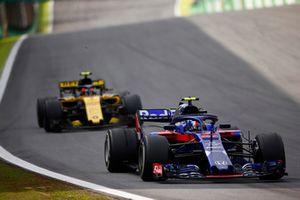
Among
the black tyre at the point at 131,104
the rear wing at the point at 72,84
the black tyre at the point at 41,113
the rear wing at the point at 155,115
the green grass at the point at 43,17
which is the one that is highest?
the green grass at the point at 43,17

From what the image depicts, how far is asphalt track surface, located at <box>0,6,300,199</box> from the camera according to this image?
47.8 ft

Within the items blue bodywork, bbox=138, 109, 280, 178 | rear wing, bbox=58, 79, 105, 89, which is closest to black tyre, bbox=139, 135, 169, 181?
blue bodywork, bbox=138, 109, 280, 178

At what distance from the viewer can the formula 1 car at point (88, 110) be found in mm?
25016

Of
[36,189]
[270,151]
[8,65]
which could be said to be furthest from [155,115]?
[8,65]

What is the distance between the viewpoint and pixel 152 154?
1466 centimetres

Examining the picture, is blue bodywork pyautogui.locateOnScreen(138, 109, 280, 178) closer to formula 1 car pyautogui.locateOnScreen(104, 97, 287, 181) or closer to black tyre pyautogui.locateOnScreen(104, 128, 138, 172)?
formula 1 car pyautogui.locateOnScreen(104, 97, 287, 181)

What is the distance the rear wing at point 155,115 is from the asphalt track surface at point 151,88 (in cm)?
120

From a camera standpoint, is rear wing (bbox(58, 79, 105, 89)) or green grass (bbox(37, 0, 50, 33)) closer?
rear wing (bbox(58, 79, 105, 89))

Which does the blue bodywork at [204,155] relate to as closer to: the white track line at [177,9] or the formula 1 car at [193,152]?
the formula 1 car at [193,152]

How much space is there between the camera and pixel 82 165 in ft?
58.4

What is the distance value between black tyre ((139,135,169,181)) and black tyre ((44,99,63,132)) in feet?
33.9

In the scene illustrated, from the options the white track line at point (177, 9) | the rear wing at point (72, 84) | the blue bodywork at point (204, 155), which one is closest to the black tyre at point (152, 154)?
the blue bodywork at point (204, 155)

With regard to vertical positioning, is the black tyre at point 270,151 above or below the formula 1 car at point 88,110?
above

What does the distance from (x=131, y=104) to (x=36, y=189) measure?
39.4 feet
